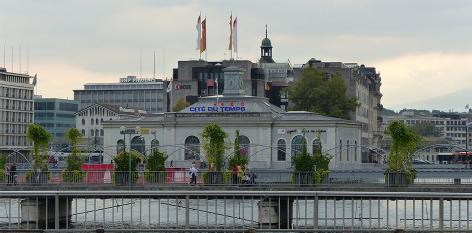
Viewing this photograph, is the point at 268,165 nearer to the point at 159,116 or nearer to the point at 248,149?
the point at 248,149

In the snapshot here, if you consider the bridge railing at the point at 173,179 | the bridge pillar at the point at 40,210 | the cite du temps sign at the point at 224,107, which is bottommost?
the bridge pillar at the point at 40,210

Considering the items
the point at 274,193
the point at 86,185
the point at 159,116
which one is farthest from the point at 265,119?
the point at 274,193

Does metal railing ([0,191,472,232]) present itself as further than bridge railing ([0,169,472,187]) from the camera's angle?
No

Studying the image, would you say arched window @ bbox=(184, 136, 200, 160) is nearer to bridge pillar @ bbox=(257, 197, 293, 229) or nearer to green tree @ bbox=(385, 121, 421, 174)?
green tree @ bbox=(385, 121, 421, 174)

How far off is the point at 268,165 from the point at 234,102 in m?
11.5

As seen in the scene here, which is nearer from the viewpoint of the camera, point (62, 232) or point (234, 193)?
point (62, 232)

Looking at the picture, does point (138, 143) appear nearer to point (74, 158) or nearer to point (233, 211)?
point (74, 158)

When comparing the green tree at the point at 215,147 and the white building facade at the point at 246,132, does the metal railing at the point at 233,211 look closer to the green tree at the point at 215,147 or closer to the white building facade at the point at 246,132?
the green tree at the point at 215,147

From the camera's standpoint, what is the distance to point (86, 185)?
280 feet

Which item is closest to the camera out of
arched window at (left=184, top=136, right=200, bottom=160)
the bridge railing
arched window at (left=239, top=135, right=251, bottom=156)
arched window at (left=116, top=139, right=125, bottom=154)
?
the bridge railing

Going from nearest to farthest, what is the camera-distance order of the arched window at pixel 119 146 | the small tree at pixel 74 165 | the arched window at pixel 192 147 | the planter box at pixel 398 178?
1. the planter box at pixel 398 178
2. the small tree at pixel 74 165
3. the arched window at pixel 192 147
4. the arched window at pixel 119 146

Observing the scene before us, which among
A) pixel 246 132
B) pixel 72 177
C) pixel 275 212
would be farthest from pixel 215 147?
pixel 246 132

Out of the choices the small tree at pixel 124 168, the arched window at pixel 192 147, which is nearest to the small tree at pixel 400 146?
the small tree at pixel 124 168

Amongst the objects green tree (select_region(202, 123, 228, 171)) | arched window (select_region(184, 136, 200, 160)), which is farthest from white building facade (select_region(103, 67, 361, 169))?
green tree (select_region(202, 123, 228, 171))
